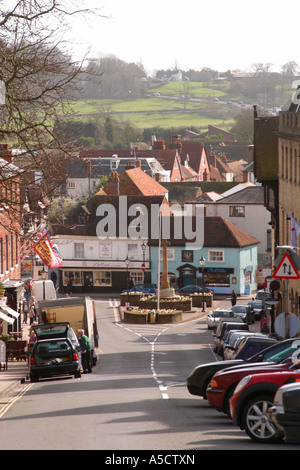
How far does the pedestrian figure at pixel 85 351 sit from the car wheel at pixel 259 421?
1700 centimetres

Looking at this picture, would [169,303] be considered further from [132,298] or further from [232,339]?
[232,339]

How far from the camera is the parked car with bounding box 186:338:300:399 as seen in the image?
62.6 feet

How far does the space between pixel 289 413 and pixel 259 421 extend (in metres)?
1.47

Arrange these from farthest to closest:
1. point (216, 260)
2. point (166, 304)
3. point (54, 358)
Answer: point (216, 260), point (166, 304), point (54, 358)

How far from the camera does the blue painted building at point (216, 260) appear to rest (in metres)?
80.2

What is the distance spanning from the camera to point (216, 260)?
80562mm

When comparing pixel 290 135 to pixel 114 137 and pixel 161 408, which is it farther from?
pixel 114 137

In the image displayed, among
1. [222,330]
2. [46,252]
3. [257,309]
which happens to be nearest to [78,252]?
[257,309]

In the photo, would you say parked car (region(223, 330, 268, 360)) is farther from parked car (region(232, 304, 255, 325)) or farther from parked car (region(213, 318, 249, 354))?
parked car (region(232, 304, 255, 325))

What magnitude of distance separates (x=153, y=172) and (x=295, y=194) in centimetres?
7268

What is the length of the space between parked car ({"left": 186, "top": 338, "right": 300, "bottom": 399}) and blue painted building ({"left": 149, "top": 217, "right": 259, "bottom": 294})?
5944 cm

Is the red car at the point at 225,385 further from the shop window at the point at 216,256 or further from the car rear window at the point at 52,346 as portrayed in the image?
the shop window at the point at 216,256

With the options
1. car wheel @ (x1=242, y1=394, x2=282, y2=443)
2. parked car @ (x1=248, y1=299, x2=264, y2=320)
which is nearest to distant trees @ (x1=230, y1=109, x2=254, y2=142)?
parked car @ (x1=248, y1=299, x2=264, y2=320)
